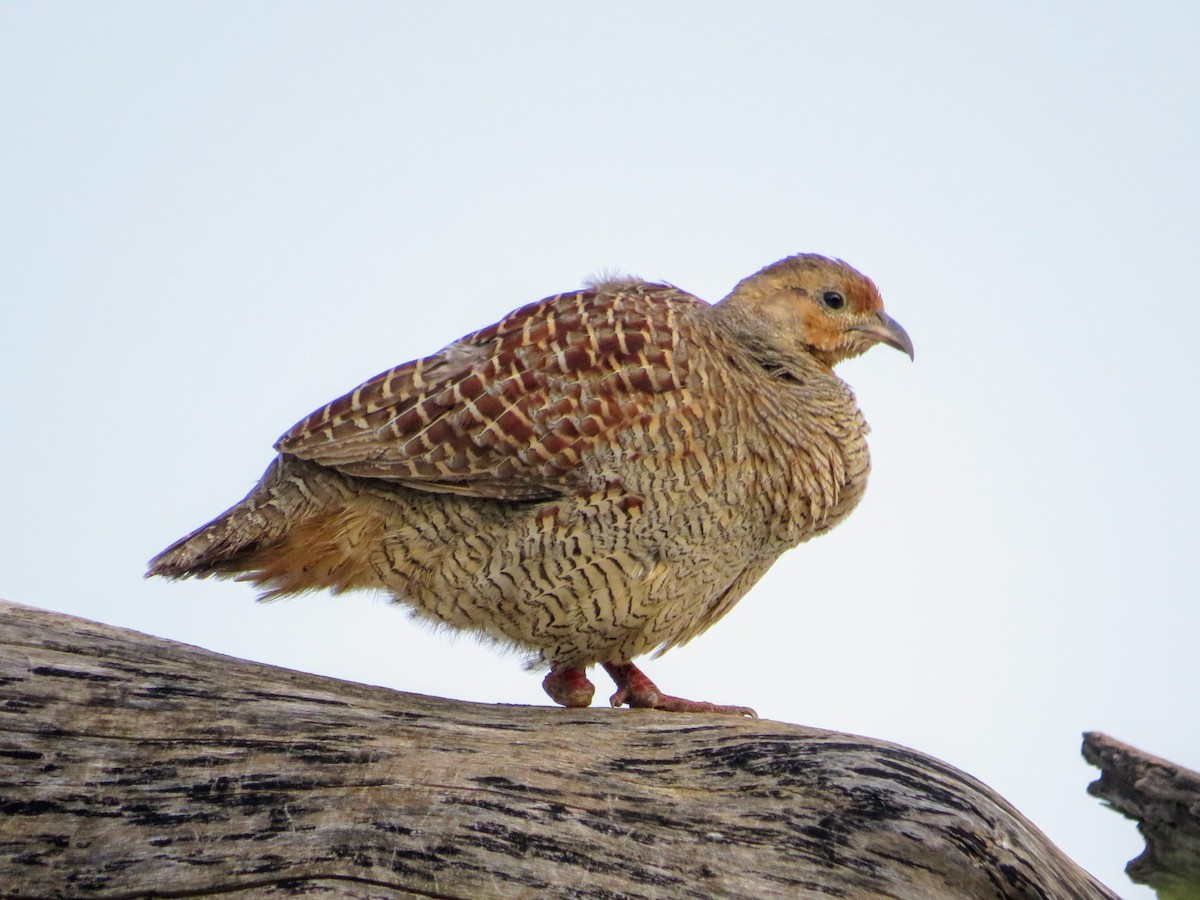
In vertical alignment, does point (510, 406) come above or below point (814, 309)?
below

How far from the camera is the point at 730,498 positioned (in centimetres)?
557

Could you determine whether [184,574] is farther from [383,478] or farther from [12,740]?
[12,740]

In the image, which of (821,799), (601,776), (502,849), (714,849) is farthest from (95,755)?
(821,799)

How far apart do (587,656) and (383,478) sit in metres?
1.22

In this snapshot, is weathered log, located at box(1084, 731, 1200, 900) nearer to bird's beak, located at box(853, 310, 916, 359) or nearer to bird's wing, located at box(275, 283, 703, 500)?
bird's wing, located at box(275, 283, 703, 500)

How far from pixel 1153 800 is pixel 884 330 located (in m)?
2.84

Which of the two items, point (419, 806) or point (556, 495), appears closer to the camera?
point (419, 806)

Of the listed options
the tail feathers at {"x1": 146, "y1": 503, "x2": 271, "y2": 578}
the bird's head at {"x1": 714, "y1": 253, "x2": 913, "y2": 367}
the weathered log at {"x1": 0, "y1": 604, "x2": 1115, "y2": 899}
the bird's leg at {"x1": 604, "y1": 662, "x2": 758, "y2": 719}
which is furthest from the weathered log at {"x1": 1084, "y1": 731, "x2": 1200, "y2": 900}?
the tail feathers at {"x1": 146, "y1": 503, "x2": 271, "y2": 578}

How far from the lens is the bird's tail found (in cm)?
546

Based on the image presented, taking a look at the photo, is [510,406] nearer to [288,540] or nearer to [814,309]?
[288,540]

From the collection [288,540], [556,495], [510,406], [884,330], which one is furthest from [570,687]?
[884,330]

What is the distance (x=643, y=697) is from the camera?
5.88m

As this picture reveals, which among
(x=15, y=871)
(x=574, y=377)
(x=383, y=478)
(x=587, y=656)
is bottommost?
(x=15, y=871)

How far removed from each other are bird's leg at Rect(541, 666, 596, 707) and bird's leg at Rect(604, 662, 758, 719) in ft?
0.38
